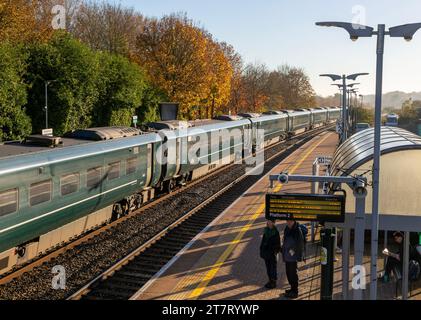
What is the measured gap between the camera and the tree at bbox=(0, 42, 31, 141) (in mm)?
30156

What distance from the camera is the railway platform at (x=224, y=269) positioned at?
464 inches

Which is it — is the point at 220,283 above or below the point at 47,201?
below

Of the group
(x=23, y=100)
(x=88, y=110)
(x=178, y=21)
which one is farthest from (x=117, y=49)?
(x=23, y=100)

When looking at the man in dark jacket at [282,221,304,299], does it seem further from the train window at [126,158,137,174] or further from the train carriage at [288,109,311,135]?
the train carriage at [288,109,311,135]

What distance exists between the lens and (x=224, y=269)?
13469 millimetres

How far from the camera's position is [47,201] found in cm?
1320

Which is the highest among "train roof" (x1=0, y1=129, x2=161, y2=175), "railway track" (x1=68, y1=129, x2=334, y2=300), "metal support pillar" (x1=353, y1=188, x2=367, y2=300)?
"train roof" (x1=0, y1=129, x2=161, y2=175)

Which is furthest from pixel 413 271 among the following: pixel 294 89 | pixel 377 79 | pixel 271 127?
pixel 294 89

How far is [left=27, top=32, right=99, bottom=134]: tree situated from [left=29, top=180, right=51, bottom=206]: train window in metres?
23.6

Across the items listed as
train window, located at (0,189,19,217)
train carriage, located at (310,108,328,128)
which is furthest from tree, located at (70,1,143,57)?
train window, located at (0,189,19,217)

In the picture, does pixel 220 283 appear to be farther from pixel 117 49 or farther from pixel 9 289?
pixel 117 49

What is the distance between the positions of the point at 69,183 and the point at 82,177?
742 mm

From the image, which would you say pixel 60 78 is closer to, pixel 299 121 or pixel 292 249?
pixel 292 249
